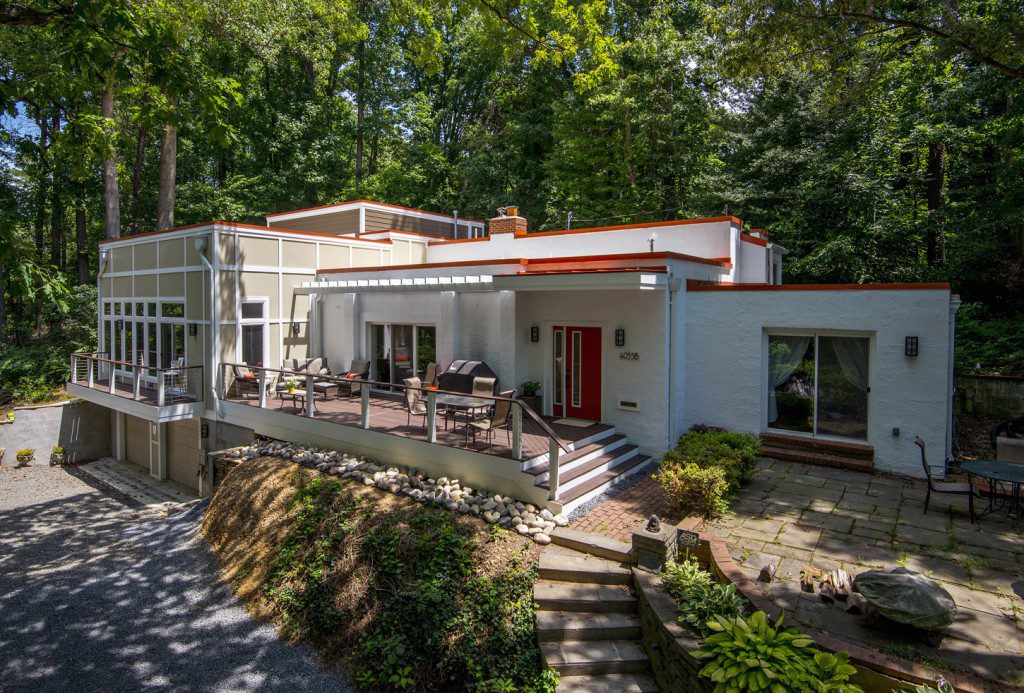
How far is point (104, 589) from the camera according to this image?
31.3 ft

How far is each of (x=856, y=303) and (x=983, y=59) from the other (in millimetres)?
5857

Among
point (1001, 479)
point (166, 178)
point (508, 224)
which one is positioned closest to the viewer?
point (1001, 479)

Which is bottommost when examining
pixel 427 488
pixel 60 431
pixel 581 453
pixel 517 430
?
pixel 60 431

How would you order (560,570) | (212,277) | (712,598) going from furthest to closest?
1. (212,277)
2. (560,570)
3. (712,598)

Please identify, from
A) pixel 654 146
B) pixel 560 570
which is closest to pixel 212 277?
pixel 560 570

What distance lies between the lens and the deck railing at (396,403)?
861 centimetres

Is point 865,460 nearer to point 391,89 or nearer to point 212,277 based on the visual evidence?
point 212,277

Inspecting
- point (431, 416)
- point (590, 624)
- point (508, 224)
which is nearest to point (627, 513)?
point (590, 624)

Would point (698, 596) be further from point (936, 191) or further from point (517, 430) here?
point (936, 191)

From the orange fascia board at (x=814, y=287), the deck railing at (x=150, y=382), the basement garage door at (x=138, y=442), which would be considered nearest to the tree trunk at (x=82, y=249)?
the deck railing at (x=150, y=382)

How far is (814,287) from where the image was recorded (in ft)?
33.3

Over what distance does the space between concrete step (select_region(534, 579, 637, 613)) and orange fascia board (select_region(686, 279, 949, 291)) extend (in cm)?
670

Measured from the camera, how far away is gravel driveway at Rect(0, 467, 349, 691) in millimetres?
7129

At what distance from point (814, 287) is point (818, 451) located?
10.5 ft
